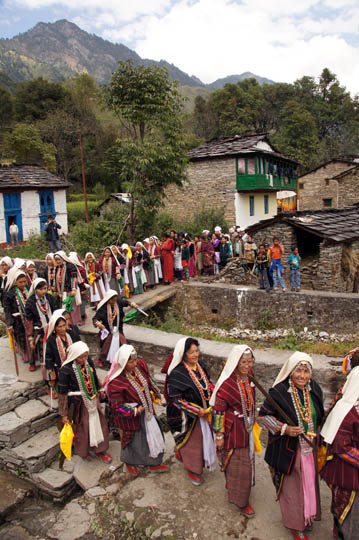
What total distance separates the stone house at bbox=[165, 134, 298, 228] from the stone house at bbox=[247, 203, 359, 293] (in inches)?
276

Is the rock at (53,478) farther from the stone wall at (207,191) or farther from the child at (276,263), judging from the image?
the stone wall at (207,191)

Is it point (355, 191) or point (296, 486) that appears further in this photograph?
point (355, 191)

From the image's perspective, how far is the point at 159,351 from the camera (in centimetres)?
680

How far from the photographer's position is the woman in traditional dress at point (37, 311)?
6211mm

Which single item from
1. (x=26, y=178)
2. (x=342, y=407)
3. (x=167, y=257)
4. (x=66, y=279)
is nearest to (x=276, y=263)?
(x=167, y=257)

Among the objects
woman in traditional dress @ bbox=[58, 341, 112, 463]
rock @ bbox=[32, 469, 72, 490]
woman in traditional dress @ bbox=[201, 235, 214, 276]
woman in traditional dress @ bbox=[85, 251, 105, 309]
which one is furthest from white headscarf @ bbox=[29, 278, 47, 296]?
woman in traditional dress @ bbox=[201, 235, 214, 276]

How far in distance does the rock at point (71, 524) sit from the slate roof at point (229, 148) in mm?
19045

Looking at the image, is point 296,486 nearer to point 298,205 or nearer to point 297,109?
point 298,205

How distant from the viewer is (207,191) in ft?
71.7

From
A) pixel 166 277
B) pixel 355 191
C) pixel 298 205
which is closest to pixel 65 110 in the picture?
pixel 298 205

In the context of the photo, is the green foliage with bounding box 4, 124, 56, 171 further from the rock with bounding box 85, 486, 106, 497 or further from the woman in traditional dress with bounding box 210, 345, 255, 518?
the woman in traditional dress with bounding box 210, 345, 255, 518

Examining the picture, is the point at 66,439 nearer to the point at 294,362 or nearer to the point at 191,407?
the point at 191,407

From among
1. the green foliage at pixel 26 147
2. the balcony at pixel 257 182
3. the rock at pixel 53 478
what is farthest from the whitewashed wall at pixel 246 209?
the rock at pixel 53 478

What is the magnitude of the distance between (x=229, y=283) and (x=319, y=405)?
334 inches
